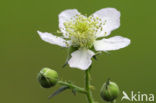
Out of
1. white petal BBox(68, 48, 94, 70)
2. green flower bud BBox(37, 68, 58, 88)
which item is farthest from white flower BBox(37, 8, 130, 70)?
green flower bud BBox(37, 68, 58, 88)

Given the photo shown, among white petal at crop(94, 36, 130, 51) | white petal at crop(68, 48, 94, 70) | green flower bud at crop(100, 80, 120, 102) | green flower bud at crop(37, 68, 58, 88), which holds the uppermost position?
white petal at crop(94, 36, 130, 51)

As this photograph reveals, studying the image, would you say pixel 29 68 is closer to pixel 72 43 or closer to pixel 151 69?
pixel 151 69

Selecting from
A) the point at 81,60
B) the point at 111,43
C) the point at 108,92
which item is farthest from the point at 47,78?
A: the point at 111,43

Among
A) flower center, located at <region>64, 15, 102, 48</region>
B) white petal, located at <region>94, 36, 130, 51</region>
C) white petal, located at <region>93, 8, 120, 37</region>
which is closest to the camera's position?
white petal, located at <region>94, 36, 130, 51</region>

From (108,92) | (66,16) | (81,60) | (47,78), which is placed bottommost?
(108,92)

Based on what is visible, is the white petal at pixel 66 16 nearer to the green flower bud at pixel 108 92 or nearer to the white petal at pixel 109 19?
the white petal at pixel 109 19

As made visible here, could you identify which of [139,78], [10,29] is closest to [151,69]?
[139,78]

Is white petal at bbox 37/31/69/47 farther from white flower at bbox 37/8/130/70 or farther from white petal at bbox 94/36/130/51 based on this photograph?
white petal at bbox 94/36/130/51

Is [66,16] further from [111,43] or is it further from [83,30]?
[111,43]
